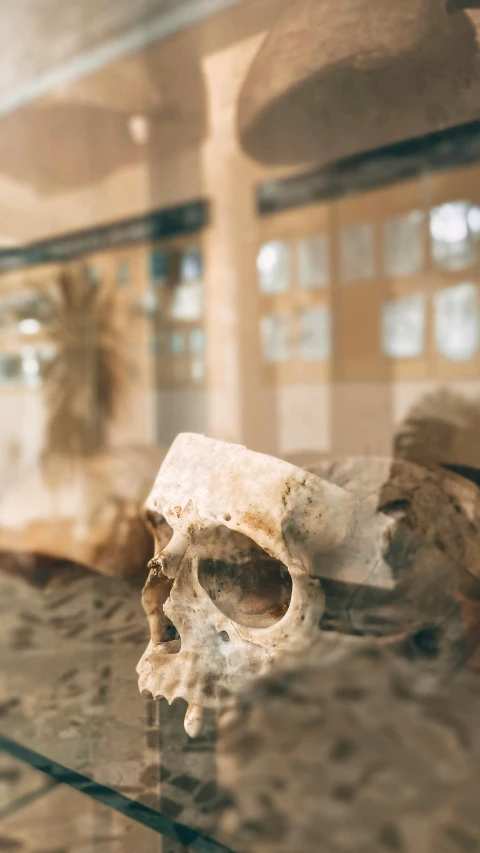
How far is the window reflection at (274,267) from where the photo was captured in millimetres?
735

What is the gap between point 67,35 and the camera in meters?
0.91

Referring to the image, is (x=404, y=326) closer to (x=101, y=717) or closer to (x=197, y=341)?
(x=197, y=341)

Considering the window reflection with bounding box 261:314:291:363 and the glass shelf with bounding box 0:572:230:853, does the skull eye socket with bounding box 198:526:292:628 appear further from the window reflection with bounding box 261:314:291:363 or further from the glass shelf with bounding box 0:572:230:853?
the window reflection with bounding box 261:314:291:363

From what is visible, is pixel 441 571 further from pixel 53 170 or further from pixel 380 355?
pixel 53 170

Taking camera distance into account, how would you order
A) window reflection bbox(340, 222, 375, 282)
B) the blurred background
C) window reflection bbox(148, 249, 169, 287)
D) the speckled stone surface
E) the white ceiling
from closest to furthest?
1. the speckled stone surface
2. the blurred background
3. window reflection bbox(340, 222, 375, 282)
4. the white ceiling
5. window reflection bbox(148, 249, 169, 287)

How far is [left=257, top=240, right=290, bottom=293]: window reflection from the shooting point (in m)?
0.73

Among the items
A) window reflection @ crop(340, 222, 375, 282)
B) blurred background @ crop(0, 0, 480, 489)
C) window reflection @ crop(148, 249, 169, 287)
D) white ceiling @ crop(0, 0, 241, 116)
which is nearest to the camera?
blurred background @ crop(0, 0, 480, 489)

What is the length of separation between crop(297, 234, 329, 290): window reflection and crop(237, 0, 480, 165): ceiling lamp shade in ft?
0.43

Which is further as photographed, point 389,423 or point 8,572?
point 8,572

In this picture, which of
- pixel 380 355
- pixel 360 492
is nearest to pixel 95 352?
pixel 380 355

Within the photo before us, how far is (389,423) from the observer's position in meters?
0.64

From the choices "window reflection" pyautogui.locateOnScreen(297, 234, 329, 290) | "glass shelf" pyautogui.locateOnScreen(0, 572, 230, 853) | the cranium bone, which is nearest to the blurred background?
"window reflection" pyautogui.locateOnScreen(297, 234, 329, 290)

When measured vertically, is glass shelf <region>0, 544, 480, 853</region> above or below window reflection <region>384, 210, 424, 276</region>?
below

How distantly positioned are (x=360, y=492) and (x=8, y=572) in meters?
0.64
